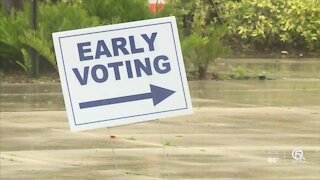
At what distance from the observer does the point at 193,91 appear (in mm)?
12852

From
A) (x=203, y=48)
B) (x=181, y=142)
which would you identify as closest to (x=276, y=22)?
(x=203, y=48)

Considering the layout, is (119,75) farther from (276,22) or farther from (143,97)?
(276,22)

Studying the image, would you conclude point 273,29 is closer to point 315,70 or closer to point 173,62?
point 315,70

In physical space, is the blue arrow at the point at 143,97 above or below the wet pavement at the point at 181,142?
above

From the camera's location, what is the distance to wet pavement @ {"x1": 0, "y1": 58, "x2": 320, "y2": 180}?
7.56 m

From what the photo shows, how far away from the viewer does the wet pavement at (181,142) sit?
24.8ft

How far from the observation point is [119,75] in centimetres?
591

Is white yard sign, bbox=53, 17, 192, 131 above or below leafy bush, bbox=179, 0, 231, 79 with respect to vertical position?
above

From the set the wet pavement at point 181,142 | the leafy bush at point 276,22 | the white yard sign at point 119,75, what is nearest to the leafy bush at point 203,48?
the wet pavement at point 181,142

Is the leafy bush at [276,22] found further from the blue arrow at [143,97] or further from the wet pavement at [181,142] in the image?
the blue arrow at [143,97]

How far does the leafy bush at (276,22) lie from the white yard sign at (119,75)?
12847 millimetres

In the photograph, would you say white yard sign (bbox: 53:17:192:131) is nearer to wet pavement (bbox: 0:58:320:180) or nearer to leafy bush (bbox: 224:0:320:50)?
wet pavement (bbox: 0:58:320:180)

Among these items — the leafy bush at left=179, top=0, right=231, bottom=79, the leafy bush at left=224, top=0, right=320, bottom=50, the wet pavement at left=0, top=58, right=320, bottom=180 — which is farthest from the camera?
the leafy bush at left=224, top=0, right=320, bottom=50

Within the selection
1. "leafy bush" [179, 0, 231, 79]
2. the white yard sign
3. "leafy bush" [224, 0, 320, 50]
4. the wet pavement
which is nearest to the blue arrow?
the white yard sign
